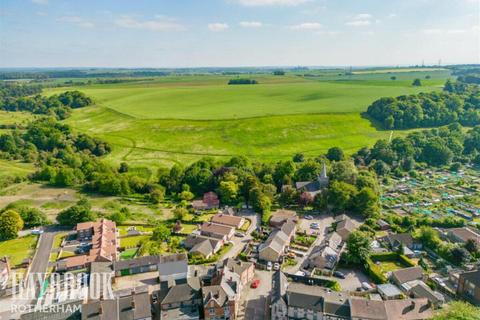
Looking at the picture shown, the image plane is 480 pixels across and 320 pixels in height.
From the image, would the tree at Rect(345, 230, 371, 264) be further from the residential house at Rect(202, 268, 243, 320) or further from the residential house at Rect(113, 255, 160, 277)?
the residential house at Rect(113, 255, 160, 277)

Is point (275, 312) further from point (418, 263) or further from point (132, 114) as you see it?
point (132, 114)

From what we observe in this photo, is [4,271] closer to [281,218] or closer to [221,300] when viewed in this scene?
[221,300]

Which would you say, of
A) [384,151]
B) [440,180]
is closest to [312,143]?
[384,151]

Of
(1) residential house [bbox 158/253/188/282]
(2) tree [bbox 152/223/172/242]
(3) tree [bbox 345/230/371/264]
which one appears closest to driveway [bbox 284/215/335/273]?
(3) tree [bbox 345/230/371/264]

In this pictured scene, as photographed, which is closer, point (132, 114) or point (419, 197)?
point (419, 197)

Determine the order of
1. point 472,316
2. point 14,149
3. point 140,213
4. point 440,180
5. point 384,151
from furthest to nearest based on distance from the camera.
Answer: point 14,149, point 384,151, point 440,180, point 140,213, point 472,316

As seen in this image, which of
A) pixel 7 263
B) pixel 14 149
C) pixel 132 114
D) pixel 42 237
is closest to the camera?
pixel 7 263

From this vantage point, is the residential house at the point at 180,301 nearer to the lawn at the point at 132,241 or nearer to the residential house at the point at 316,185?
the lawn at the point at 132,241
